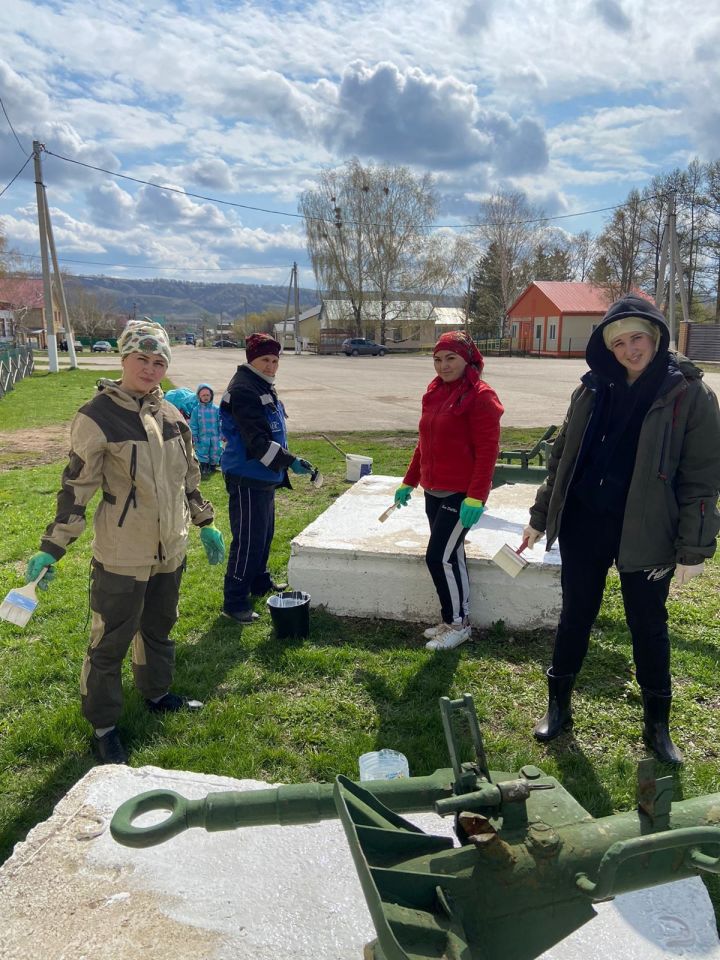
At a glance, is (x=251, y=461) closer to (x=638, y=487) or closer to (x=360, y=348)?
(x=638, y=487)

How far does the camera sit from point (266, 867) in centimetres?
203

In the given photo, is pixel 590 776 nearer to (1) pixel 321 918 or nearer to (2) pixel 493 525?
(1) pixel 321 918

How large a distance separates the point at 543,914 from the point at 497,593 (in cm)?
297

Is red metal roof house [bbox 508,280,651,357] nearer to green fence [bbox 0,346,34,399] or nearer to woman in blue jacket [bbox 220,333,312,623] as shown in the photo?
green fence [bbox 0,346,34,399]

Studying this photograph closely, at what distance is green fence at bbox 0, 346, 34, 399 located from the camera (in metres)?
18.5

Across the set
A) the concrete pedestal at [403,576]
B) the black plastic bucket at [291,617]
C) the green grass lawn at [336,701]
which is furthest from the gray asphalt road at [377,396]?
the black plastic bucket at [291,617]

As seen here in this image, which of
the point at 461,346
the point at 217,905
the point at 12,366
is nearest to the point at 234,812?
the point at 217,905

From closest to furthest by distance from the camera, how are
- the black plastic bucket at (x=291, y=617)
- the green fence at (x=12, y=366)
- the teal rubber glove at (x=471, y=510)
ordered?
the teal rubber glove at (x=471, y=510)
the black plastic bucket at (x=291, y=617)
the green fence at (x=12, y=366)

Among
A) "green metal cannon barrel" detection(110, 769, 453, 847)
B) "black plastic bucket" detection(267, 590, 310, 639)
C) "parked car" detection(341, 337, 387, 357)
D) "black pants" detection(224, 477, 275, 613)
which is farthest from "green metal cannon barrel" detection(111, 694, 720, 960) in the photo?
"parked car" detection(341, 337, 387, 357)

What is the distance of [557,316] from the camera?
158ft

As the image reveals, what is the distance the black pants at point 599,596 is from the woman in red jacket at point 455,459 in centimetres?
74

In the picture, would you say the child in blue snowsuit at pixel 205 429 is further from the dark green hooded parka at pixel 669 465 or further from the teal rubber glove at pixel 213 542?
the dark green hooded parka at pixel 669 465

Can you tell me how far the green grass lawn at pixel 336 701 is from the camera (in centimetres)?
280

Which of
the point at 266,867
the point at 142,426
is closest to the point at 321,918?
the point at 266,867
